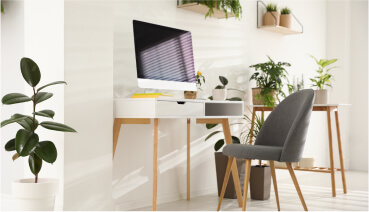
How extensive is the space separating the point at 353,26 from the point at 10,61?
4.12 m

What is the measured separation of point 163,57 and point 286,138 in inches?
37.5

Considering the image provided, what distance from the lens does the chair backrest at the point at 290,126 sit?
9.27ft

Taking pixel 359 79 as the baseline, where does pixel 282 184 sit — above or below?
below

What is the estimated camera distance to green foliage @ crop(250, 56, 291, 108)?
4.00 metres

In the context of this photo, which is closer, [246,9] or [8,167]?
[8,167]

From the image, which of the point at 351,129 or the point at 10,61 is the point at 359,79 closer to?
the point at 351,129

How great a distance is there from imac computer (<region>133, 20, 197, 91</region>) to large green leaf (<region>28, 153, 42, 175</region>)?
829 mm

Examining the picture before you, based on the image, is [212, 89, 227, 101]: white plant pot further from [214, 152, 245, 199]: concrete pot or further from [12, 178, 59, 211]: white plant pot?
[12, 178, 59, 211]: white plant pot

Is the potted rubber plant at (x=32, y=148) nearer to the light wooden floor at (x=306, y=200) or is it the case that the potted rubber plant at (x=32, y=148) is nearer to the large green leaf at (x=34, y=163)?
the large green leaf at (x=34, y=163)

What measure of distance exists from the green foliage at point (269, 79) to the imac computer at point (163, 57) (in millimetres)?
905

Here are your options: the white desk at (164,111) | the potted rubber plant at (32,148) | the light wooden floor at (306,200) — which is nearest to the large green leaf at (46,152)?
the potted rubber plant at (32,148)

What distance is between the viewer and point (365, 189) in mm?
4234

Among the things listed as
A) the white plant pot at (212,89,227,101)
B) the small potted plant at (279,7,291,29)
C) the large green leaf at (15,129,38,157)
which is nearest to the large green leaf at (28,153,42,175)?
the large green leaf at (15,129,38,157)

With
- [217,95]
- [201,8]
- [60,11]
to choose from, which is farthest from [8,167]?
[201,8]
